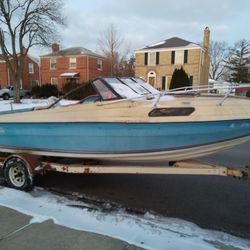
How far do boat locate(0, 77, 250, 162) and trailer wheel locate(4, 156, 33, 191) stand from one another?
312 mm

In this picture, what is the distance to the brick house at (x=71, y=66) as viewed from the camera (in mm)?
40031

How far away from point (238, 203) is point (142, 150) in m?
1.70

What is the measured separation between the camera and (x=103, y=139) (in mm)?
4340

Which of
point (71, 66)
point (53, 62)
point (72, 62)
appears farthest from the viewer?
point (53, 62)

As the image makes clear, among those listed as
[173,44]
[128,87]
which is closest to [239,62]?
[173,44]

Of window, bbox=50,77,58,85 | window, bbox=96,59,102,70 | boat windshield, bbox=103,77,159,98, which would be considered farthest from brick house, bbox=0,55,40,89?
boat windshield, bbox=103,77,159,98

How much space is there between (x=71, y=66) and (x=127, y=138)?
1519 inches

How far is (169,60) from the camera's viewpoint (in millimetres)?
36938

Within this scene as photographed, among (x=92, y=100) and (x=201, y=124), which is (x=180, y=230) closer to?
(x=201, y=124)

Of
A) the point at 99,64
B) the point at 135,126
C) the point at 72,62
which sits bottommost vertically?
the point at 135,126

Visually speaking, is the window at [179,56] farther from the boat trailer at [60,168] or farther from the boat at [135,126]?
the boat trailer at [60,168]

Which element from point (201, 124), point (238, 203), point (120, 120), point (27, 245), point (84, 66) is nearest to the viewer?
point (27, 245)

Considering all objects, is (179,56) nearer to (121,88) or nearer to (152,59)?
(152,59)

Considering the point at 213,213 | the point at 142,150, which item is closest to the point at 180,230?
the point at 213,213
